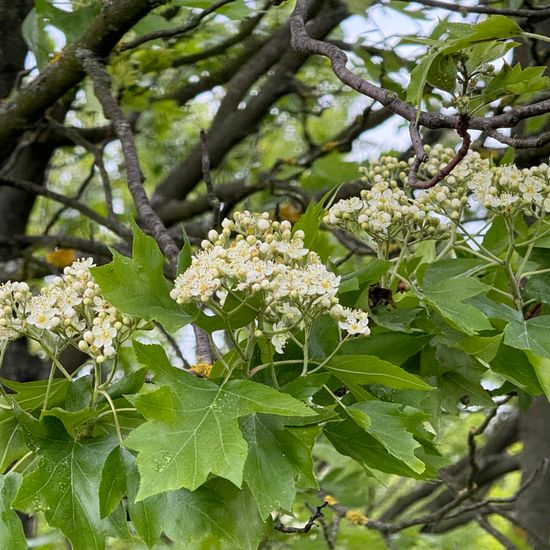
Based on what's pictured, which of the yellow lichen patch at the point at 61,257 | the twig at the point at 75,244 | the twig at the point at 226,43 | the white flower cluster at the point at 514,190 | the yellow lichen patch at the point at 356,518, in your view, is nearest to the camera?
the white flower cluster at the point at 514,190

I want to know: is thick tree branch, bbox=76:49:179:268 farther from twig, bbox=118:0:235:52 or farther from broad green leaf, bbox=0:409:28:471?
broad green leaf, bbox=0:409:28:471

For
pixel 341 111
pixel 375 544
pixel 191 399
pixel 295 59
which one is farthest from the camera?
pixel 341 111

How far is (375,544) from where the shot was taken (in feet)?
8.39

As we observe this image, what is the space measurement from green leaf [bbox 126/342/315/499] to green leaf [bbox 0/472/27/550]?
0.26 meters

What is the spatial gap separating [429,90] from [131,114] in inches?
57.7

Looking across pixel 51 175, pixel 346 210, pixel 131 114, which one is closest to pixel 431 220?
pixel 346 210

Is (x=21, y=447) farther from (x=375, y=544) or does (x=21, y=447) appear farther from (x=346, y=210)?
(x=375, y=544)

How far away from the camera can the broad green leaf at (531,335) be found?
1.34m

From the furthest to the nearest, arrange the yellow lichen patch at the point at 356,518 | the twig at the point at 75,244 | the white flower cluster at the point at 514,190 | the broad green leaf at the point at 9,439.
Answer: the twig at the point at 75,244 → the yellow lichen patch at the point at 356,518 → the white flower cluster at the point at 514,190 → the broad green leaf at the point at 9,439

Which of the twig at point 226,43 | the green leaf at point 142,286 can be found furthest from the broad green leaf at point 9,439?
the twig at point 226,43

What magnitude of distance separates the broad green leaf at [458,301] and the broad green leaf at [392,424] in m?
0.16

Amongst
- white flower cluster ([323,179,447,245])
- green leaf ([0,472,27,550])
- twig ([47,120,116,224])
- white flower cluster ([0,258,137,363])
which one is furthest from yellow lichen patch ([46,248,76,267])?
green leaf ([0,472,27,550])

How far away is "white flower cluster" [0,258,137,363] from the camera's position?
1.22 metres

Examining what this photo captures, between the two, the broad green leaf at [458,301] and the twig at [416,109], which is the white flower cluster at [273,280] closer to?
the broad green leaf at [458,301]
